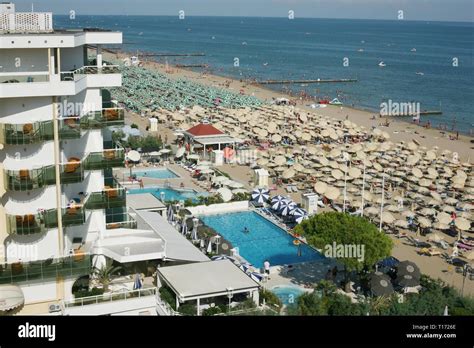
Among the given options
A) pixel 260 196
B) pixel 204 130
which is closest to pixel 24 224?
pixel 260 196

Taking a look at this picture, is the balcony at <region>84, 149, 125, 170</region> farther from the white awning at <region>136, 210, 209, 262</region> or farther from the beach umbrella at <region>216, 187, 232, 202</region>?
the beach umbrella at <region>216, 187, 232, 202</region>

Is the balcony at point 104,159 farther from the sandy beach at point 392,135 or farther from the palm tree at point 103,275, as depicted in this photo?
the sandy beach at point 392,135

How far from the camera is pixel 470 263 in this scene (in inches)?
786

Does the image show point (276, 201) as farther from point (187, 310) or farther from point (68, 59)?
point (68, 59)

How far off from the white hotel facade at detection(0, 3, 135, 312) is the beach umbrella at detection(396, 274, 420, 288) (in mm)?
9213

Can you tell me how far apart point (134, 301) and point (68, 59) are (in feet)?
17.3

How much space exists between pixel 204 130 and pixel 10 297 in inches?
1013

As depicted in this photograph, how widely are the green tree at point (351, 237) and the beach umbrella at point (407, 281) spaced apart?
0.91m

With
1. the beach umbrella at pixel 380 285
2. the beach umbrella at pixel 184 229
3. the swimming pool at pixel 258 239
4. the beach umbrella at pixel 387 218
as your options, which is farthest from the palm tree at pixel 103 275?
the beach umbrella at pixel 387 218

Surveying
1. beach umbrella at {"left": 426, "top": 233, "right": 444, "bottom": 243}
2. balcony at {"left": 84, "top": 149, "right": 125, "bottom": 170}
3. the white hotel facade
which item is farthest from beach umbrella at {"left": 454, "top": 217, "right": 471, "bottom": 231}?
the white hotel facade

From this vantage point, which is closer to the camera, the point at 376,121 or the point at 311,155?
the point at 311,155

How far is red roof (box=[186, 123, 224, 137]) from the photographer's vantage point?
116 feet

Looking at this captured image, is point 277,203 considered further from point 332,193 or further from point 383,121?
point 383,121
